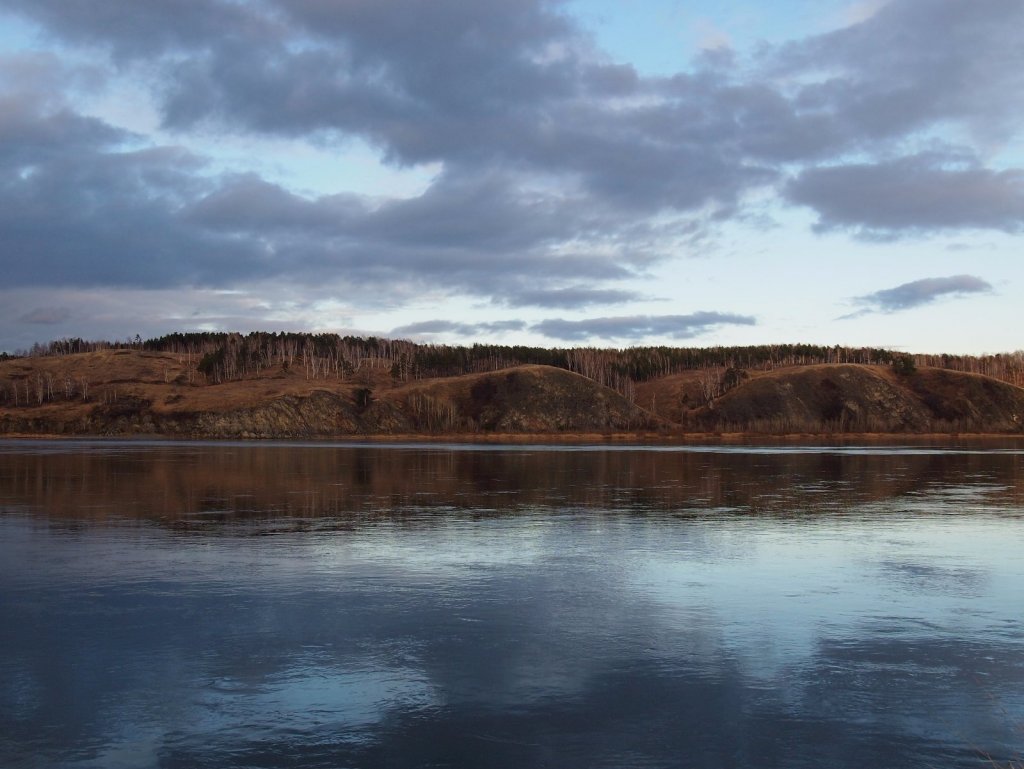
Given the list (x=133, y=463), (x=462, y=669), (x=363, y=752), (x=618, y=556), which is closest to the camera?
(x=363, y=752)

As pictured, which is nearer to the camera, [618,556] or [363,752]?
[363,752]

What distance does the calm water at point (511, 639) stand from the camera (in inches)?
467

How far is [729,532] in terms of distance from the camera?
31.6 metres

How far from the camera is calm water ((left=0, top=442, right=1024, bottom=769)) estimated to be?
38.9 feet

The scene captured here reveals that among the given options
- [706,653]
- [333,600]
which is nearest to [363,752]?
[706,653]

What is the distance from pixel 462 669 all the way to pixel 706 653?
429 cm

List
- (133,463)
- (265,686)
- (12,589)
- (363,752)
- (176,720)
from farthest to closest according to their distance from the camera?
(133,463), (12,589), (265,686), (176,720), (363,752)

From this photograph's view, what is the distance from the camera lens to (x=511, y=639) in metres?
16.9

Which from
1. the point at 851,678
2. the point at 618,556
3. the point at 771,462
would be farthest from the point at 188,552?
the point at 771,462

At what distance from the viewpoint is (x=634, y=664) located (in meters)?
15.3

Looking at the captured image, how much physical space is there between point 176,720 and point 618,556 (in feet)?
52.1

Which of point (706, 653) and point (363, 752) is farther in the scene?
point (706, 653)

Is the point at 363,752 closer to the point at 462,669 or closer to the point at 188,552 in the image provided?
the point at 462,669

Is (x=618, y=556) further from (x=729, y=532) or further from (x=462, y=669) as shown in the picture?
(x=462, y=669)
